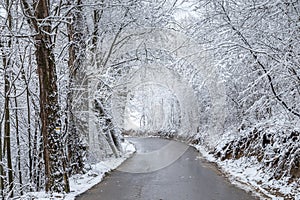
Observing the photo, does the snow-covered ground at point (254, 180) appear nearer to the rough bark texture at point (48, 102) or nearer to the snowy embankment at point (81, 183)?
the snowy embankment at point (81, 183)

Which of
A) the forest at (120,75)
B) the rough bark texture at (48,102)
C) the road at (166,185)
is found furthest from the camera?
the road at (166,185)

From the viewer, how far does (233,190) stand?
943 centimetres

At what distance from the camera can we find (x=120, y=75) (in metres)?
18.9

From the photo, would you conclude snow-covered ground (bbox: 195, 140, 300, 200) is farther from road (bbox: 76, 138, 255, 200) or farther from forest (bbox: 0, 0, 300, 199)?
road (bbox: 76, 138, 255, 200)

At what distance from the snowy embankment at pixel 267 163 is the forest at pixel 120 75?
4 centimetres

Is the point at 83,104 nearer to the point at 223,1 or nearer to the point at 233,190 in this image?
the point at 233,190

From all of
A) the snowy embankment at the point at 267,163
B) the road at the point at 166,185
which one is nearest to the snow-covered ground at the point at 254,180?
the snowy embankment at the point at 267,163

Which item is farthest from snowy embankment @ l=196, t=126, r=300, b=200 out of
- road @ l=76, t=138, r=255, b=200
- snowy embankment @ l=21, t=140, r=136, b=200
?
snowy embankment @ l=21, t=140, r=136, b=200

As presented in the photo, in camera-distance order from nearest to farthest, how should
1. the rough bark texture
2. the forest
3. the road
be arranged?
the forest
the rough bark texture
the road

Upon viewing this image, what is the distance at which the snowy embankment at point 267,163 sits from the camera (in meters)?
8.88

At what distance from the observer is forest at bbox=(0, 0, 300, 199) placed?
779cm

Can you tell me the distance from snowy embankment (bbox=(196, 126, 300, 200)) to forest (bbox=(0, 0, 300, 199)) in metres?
0.04

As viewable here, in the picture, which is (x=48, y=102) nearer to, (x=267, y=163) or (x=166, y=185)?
(x=166, y=185)

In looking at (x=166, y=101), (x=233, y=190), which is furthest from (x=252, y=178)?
(x=166, y=101)
